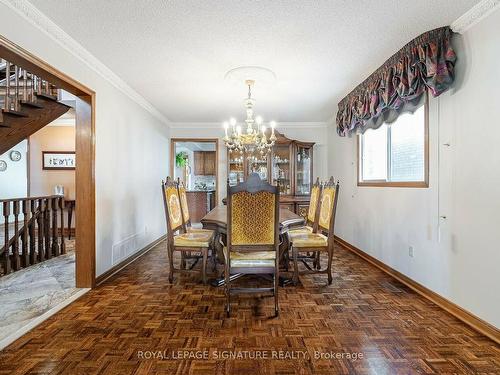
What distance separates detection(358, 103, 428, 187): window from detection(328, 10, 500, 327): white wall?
0.50ft

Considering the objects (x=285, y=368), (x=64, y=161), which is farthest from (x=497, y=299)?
(x=64, y=161)

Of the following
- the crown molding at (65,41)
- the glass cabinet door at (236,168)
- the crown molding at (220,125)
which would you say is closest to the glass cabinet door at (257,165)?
the glass cabinet door at (236,168)

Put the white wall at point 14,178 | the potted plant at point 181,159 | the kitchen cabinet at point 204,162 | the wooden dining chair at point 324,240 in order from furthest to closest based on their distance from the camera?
the kitchen cabinet at point 204,162
the potted plant at point 181,159
the white wall at point 14,178
the wooden dining chair at point 324,240

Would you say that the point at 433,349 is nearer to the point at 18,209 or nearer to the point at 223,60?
the point at 223,60

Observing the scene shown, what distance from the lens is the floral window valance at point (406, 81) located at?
2281mm

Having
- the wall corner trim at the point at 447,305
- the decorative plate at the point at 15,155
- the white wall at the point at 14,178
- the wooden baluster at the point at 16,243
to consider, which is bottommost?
the wall corner trim at the point at 447,305

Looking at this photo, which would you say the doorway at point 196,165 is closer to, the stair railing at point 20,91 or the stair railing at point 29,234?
the stair railing at point 29,234

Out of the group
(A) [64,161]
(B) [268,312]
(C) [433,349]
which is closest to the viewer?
(C) [433,349]

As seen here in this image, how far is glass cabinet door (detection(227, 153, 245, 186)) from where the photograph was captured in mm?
5832

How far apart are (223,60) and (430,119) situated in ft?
6.57

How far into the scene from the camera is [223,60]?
2912mm

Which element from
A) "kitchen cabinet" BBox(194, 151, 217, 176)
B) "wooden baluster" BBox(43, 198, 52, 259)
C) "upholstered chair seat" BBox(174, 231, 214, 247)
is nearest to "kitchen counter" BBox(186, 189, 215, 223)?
"kitchen cabinet" BBox(194, 151, 217, 176)

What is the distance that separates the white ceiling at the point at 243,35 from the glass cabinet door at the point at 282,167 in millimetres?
1970

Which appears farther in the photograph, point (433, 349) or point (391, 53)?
point (391, 53)
